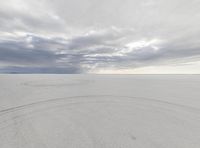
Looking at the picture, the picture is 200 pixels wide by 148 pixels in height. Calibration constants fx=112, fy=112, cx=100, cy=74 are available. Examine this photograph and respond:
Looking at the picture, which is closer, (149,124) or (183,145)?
(183,145)

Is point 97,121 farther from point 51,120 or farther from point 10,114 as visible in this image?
point 10,114

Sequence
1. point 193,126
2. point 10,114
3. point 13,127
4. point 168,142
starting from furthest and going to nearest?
point 10,114 < point 193,126 < point 13,127 < point 168,142

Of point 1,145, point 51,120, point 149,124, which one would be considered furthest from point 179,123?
point 1,145

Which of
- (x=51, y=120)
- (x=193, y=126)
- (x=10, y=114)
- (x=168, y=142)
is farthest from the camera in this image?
(x=10, y=114)

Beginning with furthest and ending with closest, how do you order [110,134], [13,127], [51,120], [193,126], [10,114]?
[10,114], [51,120], [193,126], [13,127], [110,134]

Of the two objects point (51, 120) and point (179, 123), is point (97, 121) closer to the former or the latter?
point (51, 120)

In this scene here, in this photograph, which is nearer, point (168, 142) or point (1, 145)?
point (1, 145)

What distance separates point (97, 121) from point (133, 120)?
1.73m

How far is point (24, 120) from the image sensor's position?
5070 mm

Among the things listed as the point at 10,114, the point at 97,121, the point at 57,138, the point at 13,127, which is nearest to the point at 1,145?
the point at 13,127

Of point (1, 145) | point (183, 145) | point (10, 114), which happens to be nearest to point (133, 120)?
point (183, 145)

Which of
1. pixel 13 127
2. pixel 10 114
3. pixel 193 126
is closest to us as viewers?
pixel 13 127

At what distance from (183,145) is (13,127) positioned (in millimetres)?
6109

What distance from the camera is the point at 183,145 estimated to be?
138 inches
